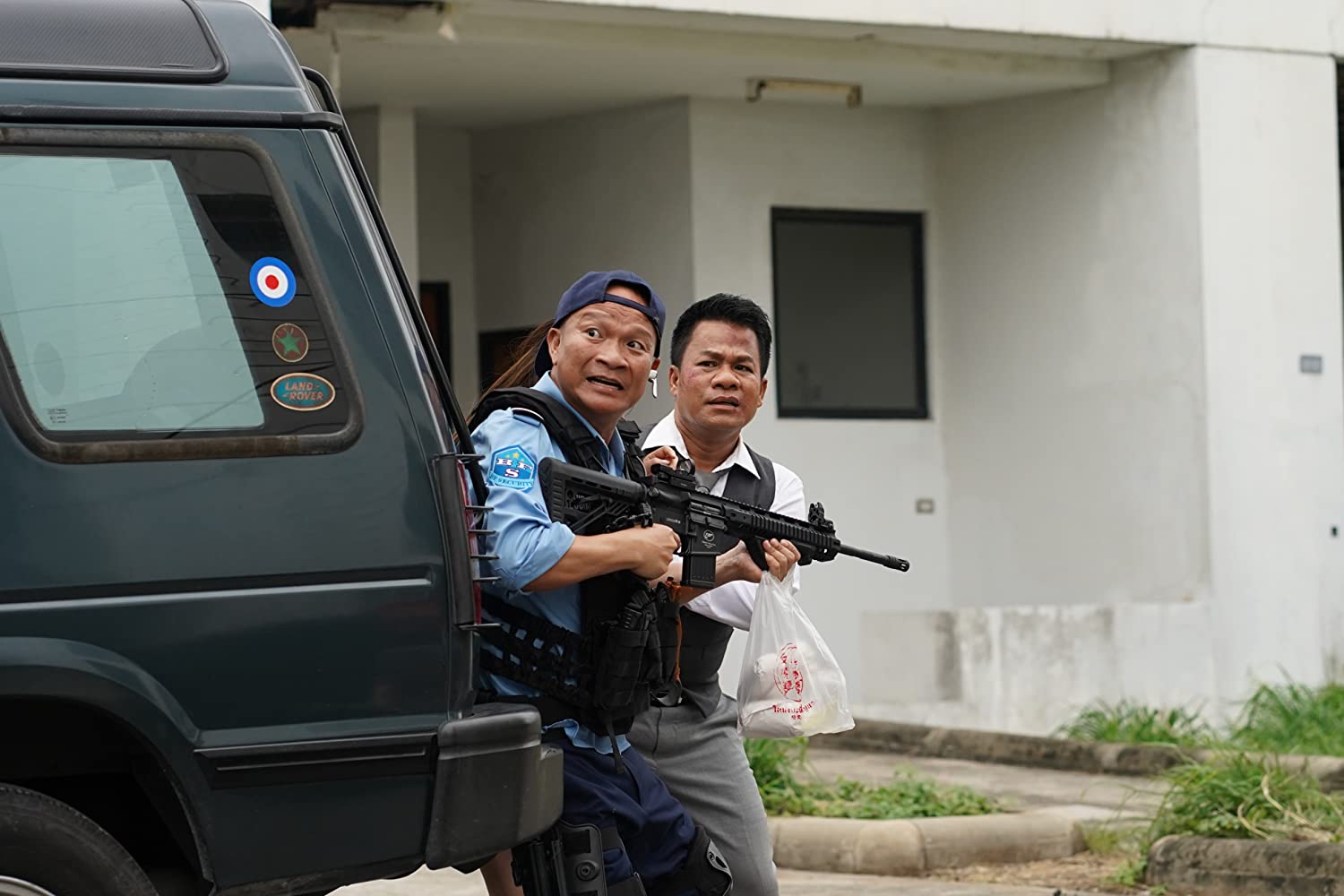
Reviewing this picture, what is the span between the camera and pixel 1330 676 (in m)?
12.4

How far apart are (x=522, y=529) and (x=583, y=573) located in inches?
6.0

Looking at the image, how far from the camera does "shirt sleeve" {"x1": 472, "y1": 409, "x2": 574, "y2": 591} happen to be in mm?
3994

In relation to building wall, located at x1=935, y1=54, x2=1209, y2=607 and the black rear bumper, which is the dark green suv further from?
building wall, located at x1=935, y1=54, x2=1209, y2=607

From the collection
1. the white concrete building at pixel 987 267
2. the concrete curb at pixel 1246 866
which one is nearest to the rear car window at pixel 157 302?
the concrete curb at pixel 1246 866

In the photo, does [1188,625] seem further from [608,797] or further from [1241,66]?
[608,797]

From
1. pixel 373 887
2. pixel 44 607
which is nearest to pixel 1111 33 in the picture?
pixel 373 887

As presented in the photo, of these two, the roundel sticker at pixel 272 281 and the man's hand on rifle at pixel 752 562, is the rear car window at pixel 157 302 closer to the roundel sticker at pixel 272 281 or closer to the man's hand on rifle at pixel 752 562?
the roundel sticker at pixel 272 281

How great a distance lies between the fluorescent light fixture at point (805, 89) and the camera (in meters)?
12.2

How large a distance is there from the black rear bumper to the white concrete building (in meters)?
7.09

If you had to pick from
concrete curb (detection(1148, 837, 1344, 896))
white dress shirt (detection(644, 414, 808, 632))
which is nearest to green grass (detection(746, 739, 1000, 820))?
concrete curb (detection(1148, 837, 1344, 896))

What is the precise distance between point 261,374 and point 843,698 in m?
1.78

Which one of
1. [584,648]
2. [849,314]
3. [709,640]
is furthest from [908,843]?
[849,314]

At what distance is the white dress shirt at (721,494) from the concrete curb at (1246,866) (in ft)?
8.78

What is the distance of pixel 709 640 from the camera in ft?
16.3
